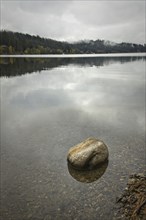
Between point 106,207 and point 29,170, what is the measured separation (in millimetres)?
5139

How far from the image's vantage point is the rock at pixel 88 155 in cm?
1303

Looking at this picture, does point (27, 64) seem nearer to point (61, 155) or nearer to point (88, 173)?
point (61, 155)

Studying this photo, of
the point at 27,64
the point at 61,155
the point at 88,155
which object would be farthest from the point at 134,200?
the point at 27,64

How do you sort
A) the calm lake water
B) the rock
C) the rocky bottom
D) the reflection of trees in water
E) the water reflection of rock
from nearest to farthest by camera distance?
the rocky bottom, the calm lake water, the water reflection of rock, the rock, the reflection of trees in water

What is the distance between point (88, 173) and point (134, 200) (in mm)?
3457

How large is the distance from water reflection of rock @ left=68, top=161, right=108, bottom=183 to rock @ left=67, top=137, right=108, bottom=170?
0.24m

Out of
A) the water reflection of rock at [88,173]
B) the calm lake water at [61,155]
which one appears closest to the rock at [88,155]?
the water reflection of rock at [88,173]

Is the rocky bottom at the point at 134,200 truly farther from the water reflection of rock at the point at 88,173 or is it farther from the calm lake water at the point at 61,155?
the water reflection of rock at the point at 88,173

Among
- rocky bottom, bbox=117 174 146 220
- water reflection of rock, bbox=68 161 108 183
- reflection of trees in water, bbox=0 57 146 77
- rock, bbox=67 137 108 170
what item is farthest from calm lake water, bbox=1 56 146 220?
reflection of trees in water, bbox=0 57 146 77

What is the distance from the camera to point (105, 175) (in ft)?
41.4

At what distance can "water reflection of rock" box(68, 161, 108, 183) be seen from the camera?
12.3 meters

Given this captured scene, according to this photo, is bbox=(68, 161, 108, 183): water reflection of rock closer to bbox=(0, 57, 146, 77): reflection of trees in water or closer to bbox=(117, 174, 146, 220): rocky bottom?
bbox=(117, 174, 146, 220): rocky bottom

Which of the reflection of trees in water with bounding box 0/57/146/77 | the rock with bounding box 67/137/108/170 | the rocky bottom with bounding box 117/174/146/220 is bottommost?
the rocky bottom with bounding box 117/174/146/220

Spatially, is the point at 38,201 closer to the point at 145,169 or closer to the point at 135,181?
the point at 135,181
